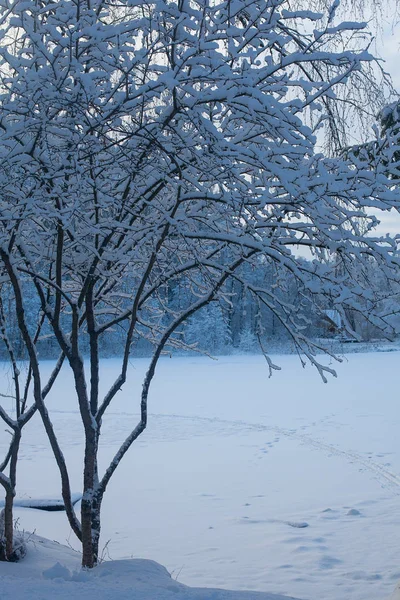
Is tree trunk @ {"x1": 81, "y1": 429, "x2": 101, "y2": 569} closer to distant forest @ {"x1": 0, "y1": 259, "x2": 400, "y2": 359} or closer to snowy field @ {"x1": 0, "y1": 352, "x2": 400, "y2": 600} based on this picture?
distant forest @ {"x1": 0, "y1": 259, "x2": 400, "y2": 359}

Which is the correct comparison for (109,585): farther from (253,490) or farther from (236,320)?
(236,320)

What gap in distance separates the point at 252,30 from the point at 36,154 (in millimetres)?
1271

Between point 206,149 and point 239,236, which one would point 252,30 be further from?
point 239,236

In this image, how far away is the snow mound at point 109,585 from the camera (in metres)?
2.90

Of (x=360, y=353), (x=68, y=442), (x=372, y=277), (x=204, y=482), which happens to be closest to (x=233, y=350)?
(x=360, y=353)

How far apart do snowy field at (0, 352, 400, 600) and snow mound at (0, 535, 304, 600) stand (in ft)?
6.54

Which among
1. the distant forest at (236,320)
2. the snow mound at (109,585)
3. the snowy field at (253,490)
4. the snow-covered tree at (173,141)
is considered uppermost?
the snow-covered tree at (173,141)

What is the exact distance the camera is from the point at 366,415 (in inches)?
607

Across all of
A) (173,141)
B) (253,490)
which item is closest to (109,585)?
(173,141)

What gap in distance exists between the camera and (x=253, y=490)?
920cm

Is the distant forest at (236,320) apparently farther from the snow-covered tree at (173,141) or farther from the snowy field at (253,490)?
the snowy field at (253,490)

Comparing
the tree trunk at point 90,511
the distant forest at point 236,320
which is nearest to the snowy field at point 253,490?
the tree trunk at point 90,511

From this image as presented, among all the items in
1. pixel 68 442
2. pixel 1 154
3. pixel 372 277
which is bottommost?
pixel 68 442

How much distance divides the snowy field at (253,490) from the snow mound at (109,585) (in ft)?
6.54
